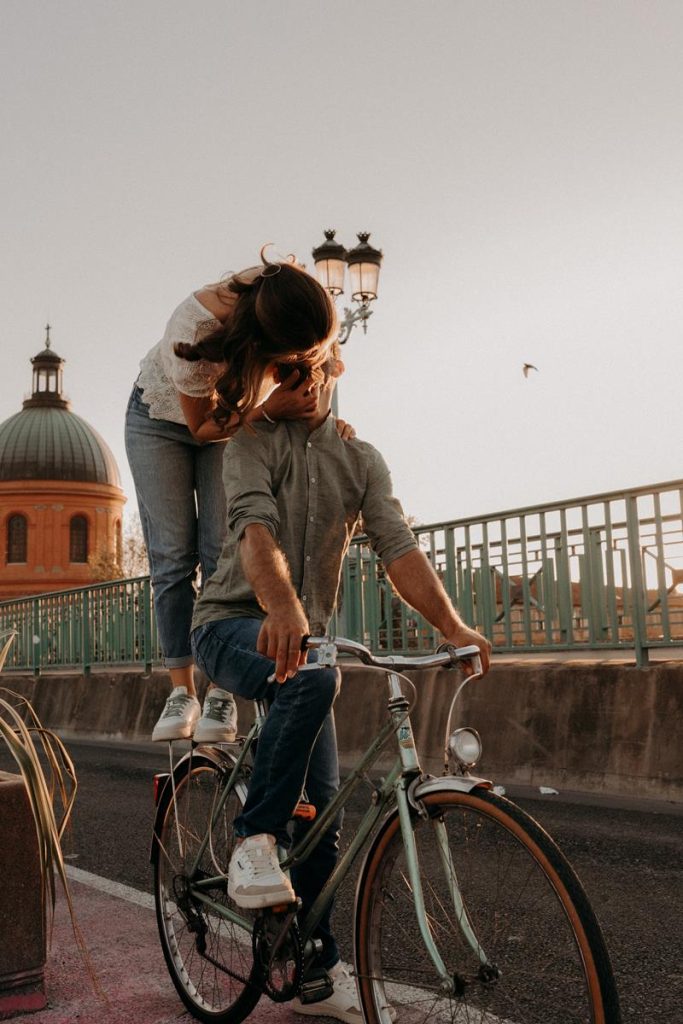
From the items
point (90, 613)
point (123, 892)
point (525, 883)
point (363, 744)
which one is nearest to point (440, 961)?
point (525, 883)

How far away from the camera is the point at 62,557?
7994 cm

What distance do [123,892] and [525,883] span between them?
9.45 ft

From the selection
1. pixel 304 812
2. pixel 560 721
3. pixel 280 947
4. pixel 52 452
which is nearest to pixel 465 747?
pixel 304 812

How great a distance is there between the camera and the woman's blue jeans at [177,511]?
4.32 m

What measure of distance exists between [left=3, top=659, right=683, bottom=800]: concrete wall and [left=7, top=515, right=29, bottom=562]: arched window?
73.7 metres

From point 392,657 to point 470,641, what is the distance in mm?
357

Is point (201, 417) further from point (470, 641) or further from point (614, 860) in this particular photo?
→ point (614, 860)

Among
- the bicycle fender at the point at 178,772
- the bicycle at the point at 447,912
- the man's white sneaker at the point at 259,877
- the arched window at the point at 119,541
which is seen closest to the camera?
the bicycle at the point at 447,912

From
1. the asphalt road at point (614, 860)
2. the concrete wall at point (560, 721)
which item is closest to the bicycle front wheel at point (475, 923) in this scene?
the asphalt road at point (614, 860)

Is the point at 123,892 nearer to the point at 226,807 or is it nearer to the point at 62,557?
the point at 226,807

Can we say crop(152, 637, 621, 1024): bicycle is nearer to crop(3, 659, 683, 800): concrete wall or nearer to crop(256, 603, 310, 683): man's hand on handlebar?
crop(256, 603, 310, 683): man's hand on handlebar

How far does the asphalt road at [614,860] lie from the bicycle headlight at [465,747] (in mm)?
1182

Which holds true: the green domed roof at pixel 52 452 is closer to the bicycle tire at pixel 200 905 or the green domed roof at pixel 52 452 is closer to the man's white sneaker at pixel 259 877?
the bicycle tire at pixel 200 905

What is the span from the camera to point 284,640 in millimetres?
2600
